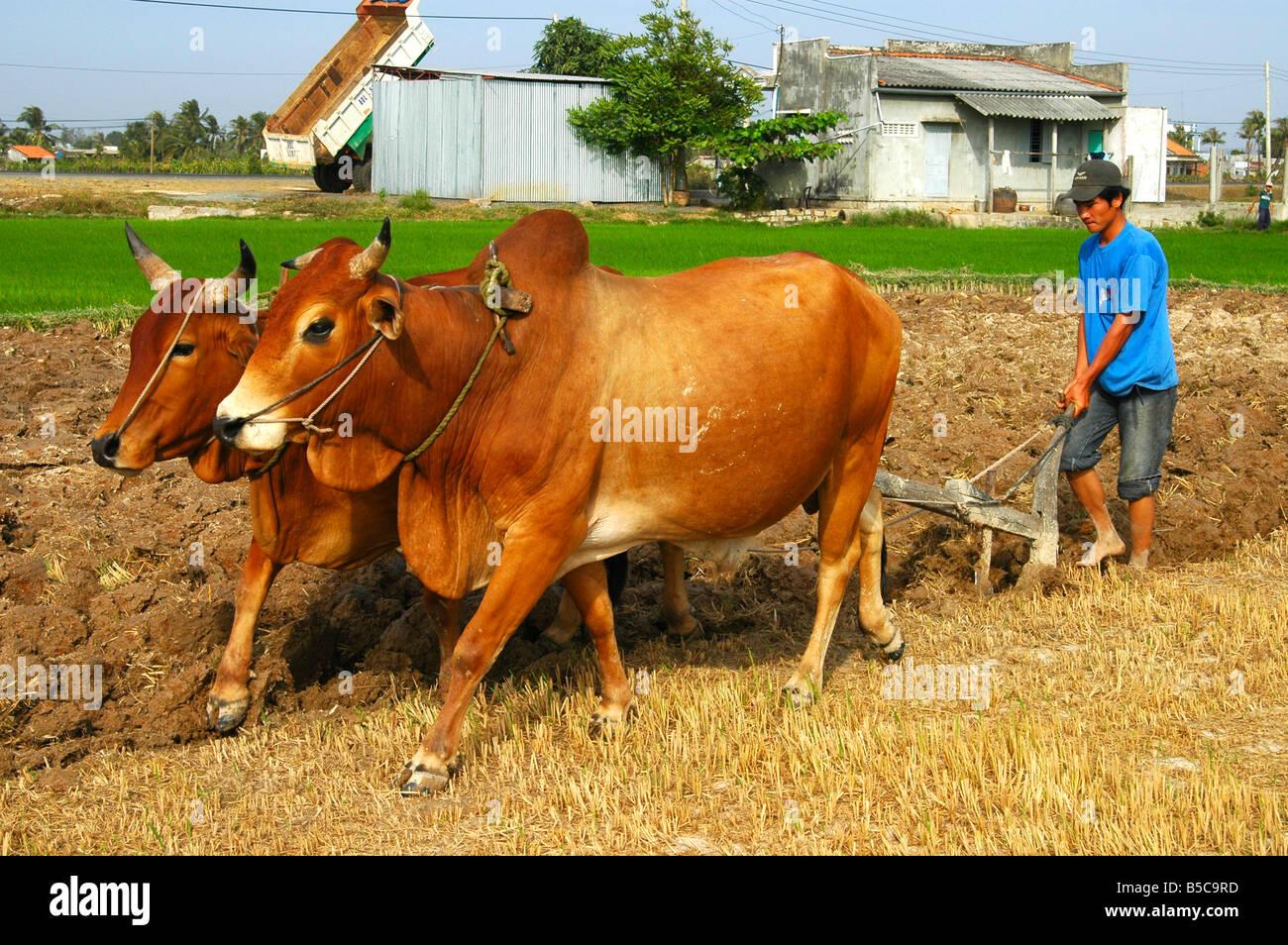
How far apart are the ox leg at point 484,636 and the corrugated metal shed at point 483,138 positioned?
30544 mm

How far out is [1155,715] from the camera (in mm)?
4941

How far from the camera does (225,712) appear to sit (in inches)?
195

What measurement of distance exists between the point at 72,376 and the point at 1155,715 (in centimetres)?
741

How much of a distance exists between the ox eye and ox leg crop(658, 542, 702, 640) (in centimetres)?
229

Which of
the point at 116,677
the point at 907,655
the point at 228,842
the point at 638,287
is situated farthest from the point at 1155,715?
the point at 116,677

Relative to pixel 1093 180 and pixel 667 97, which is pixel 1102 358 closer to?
pixel 1093 180

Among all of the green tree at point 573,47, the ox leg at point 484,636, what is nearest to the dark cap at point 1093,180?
the ox leg at point 484,636

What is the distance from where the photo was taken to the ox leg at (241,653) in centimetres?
498

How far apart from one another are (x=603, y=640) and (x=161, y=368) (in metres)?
1.87

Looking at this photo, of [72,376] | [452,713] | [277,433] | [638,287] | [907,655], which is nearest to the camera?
[277,433]

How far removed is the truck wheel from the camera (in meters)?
37.1

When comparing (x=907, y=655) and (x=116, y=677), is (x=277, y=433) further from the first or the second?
(x=907, y=655)

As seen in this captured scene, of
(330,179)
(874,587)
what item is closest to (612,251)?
(874,587)

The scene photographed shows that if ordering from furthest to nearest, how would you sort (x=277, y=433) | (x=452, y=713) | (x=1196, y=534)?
(x=1196, y=534) < (x=452, y=713) < (x=277, y=433)
